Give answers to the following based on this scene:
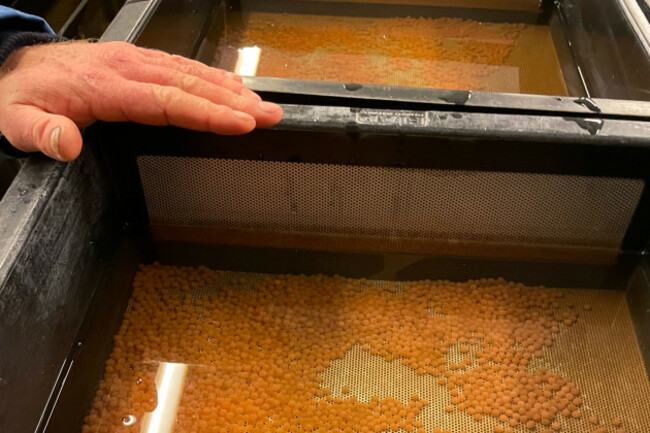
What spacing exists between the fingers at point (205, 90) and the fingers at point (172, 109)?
0.10ft

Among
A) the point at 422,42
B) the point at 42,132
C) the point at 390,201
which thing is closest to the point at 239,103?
the point at 42,132

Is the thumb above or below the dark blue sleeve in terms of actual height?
below

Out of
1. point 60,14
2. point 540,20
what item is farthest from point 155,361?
point 540,20

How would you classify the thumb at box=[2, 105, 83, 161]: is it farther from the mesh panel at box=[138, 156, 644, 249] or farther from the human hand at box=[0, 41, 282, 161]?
the mesh panel at box=[138, 156, 644, 249]

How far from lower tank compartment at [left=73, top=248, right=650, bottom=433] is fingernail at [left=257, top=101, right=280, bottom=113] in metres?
0.49

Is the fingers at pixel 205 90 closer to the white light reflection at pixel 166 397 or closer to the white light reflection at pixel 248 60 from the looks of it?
the white light reflection at pixel 166 397

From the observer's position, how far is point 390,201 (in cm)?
140

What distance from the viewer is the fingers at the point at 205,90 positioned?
1107 millimetres

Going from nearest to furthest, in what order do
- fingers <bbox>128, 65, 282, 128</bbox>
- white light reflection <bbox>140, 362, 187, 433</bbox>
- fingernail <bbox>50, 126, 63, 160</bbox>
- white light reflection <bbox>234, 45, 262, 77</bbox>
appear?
fingernail <bbox>50, 126, 63, 160</bbox> < fingers <bbox>128, 65, 282, 128</bbox> < white light reflection <bbox>140, 362, 187, 433</bbox> < white light reflection <bbox>234, 45, 262, 77</bbox>

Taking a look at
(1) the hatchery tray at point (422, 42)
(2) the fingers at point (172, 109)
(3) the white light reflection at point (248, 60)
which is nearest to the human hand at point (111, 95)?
(2) the fingers at point (172, 109)

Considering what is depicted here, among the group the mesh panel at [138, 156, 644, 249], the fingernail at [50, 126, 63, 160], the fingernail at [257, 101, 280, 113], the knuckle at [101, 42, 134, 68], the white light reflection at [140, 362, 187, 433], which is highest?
the knuckle at [101, 42, 134, 68]

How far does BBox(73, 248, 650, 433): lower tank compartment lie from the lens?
127cm

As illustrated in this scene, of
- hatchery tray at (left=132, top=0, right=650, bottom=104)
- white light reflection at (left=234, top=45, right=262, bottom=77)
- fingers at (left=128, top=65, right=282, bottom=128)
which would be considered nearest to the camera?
fingers at (left=128, top=65, right=282, bottom=128)

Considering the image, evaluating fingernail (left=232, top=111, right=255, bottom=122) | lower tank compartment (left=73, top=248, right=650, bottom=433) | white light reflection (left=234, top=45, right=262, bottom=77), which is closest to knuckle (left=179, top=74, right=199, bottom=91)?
fingernail (left=232, top=111, right=255, bottom=122)
